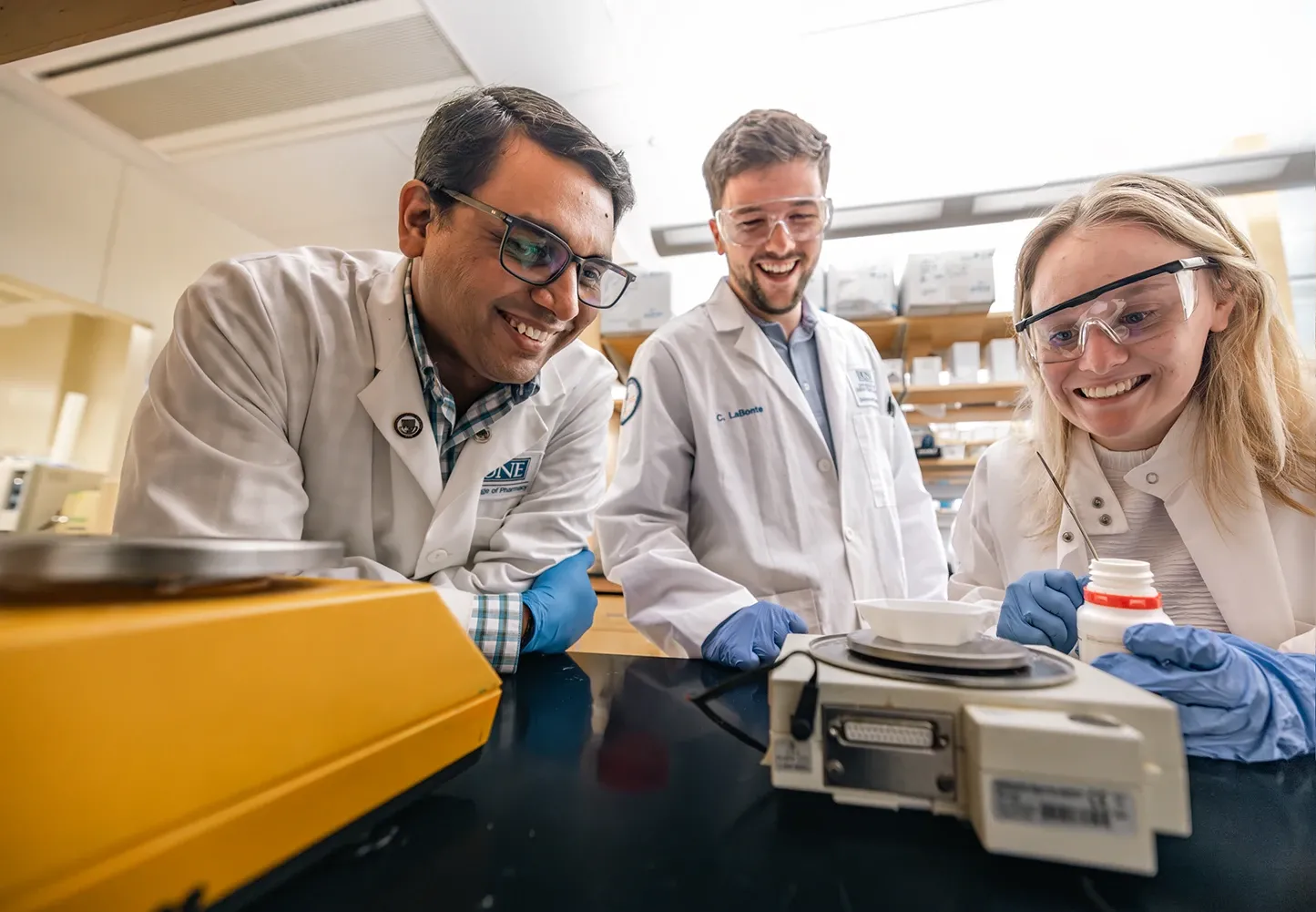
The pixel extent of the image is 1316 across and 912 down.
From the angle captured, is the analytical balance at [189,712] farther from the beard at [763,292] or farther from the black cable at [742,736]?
the beard at [763,292]

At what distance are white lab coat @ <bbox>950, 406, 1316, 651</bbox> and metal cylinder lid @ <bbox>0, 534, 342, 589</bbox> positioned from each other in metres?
1.21

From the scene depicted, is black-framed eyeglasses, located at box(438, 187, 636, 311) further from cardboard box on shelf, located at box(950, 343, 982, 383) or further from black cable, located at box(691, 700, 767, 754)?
cardboard box on shelf, located at box(950, 343, 982, 383)

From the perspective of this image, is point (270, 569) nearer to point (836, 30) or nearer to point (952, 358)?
point (836, 30)

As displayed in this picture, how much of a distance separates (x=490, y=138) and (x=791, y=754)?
44.1 inches

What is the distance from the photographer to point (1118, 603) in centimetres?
59

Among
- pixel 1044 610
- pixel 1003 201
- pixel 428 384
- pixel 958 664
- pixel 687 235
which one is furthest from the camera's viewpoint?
pixel 687 235

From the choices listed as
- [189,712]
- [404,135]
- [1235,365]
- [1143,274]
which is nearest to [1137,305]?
[1143,274]

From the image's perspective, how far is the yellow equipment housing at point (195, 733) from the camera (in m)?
0.25

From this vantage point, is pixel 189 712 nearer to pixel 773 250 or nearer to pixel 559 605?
pixel 559 605

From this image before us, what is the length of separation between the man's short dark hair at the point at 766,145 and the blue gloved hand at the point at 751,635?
110 centimetres

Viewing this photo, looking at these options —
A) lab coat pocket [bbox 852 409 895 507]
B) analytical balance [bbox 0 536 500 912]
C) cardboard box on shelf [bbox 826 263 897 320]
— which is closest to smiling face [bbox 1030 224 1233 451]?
lab coat pocket [bbox 852 409 895 507]

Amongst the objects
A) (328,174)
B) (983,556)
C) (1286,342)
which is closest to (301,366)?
(983,556)

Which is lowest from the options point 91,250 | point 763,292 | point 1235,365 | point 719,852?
point 719,852

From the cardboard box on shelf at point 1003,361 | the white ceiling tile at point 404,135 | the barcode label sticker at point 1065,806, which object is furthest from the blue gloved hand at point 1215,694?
the white ceiling tile at point 404,135
